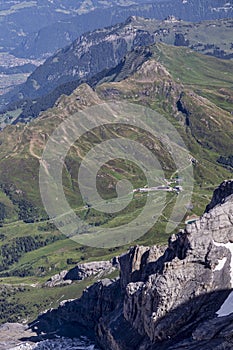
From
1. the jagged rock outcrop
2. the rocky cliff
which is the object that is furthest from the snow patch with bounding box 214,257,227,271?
the jagged rock outcrop

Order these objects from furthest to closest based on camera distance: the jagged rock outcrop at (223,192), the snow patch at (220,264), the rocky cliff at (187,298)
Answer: the jagged rock outcrop at (223,192) < the snow patch at (220,264) < the rocky cliff at (187,298)

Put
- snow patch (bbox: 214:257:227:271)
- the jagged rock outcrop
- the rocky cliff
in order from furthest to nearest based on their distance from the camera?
the jagged rock outcrop
snow patch (bbox: 214:257:227:271)
the rocky cliff

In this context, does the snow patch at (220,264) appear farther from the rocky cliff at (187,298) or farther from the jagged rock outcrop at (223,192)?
the jagged rock outcrop at (223,192)

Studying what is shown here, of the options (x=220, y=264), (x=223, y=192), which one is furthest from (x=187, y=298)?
(x=223, y=192)

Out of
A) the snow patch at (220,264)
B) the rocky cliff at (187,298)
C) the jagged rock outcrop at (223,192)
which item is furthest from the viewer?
the jagged rock outcrop at (223,192)

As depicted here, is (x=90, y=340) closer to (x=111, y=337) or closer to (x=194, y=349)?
(x=111, y=337)

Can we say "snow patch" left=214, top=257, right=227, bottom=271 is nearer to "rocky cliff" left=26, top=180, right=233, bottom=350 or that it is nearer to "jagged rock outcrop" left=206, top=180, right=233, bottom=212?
"rocky cliff" left=26, top=180, right=233, bottom=350

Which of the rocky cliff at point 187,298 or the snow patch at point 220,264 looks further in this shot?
the snow patch at point 220,264

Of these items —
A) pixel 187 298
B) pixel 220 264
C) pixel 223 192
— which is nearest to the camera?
pixel 187 298

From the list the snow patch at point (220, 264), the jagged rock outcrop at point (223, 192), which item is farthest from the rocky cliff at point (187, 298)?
the jagged rock outcrop at point (223, 192)

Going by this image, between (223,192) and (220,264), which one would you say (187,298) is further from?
(223,192)

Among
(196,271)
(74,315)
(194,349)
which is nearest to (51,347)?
(74,315)
